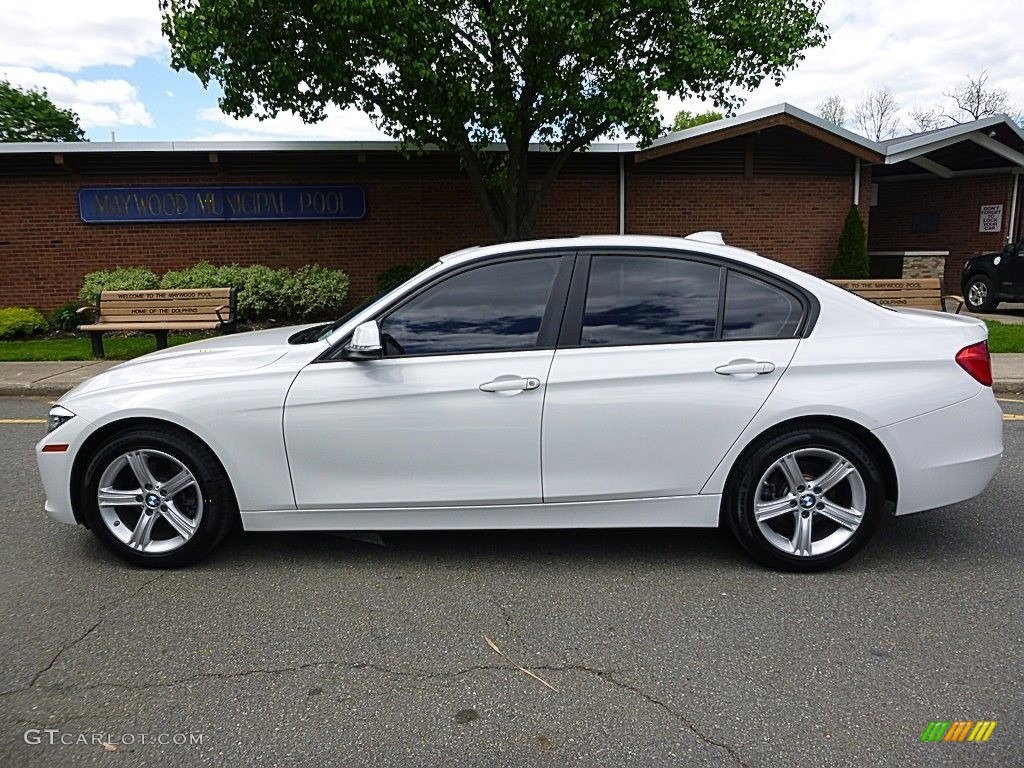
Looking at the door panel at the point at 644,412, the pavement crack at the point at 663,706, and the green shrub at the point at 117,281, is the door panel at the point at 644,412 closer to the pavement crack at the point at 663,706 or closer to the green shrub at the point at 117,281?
the pavement crack at the point at 663,706

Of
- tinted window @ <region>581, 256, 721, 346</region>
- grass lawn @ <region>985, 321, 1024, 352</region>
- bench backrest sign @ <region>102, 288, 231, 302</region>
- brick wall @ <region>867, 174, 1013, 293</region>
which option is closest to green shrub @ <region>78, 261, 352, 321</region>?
bench backrest sign @ <region>102, 288, 231, 302</region>

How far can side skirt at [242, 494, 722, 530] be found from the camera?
3.60 metres

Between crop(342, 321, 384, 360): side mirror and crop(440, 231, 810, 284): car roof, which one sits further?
crop(440, 231, 810, 284): car roof

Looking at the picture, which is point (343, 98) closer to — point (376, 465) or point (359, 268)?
point (359, 268)

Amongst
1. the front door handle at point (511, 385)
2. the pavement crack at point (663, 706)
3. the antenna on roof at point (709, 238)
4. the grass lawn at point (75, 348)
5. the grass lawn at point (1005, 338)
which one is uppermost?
the antenna on roof at point (709, 238)

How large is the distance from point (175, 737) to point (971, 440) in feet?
11.8

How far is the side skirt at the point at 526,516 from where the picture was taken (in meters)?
3.60

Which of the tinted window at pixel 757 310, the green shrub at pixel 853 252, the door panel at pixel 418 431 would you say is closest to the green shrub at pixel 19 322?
the door panel at pixel 418 431

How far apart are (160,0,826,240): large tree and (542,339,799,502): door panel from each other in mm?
6995

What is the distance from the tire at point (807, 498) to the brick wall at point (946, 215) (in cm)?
1773

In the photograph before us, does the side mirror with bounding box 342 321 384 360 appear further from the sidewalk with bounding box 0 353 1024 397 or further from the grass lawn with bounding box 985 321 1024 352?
the grass lawn with bounding box 985 321 1024 352

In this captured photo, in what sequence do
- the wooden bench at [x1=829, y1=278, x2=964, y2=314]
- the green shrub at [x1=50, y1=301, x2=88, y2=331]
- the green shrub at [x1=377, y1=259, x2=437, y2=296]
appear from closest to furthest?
the wooden bench at [x1=829, y1=278, x2=964, y2=314] < the green shrub at [x1=50, y1=301, x2=88, y2=331] < the green shrub at [x1=377, y1=259, x2=437, y2=296]

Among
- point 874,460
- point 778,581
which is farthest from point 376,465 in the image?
point 874,460

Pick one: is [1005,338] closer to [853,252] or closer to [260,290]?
[853,252]
